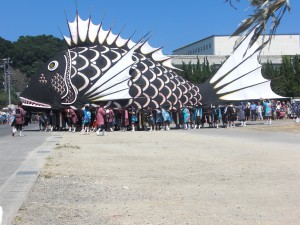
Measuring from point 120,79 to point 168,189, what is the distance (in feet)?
63.0

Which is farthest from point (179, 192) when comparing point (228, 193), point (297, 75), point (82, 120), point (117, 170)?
point (297, 75)

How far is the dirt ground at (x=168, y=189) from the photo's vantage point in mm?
6223

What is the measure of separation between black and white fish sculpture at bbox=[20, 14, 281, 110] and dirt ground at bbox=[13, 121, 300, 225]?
533 inches

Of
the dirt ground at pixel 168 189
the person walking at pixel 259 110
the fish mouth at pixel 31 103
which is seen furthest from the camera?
the person walking at pixel 259 110

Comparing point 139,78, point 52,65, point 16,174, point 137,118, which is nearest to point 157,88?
point 139,78

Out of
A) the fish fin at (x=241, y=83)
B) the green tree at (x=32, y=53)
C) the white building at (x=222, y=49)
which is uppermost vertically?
the green tree at (x=32, y=53)

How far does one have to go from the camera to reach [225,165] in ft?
36.2

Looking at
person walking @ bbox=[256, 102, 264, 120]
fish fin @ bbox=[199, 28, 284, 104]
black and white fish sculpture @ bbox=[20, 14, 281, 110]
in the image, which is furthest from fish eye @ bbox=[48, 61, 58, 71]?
person walking @ bbox=[256, 102, 264, 120]

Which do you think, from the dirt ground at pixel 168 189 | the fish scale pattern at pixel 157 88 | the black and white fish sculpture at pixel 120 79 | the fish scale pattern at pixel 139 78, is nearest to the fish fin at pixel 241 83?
the black and white fish sculpture at pixel 120 79

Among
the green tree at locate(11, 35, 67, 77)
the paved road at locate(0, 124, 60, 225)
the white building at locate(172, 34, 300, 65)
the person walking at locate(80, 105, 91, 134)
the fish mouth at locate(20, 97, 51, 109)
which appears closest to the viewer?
the paved road at locate(0, 124, 60, 225)

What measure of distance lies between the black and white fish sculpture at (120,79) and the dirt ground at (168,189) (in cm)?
1353

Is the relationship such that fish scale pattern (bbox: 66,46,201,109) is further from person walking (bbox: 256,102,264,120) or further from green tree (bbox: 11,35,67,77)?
green tree (bbox: 11,35,67,77)

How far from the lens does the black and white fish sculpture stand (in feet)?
88.2

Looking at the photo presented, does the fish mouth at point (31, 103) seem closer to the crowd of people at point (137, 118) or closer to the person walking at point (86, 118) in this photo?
the crowd of people at point (137, 118)
